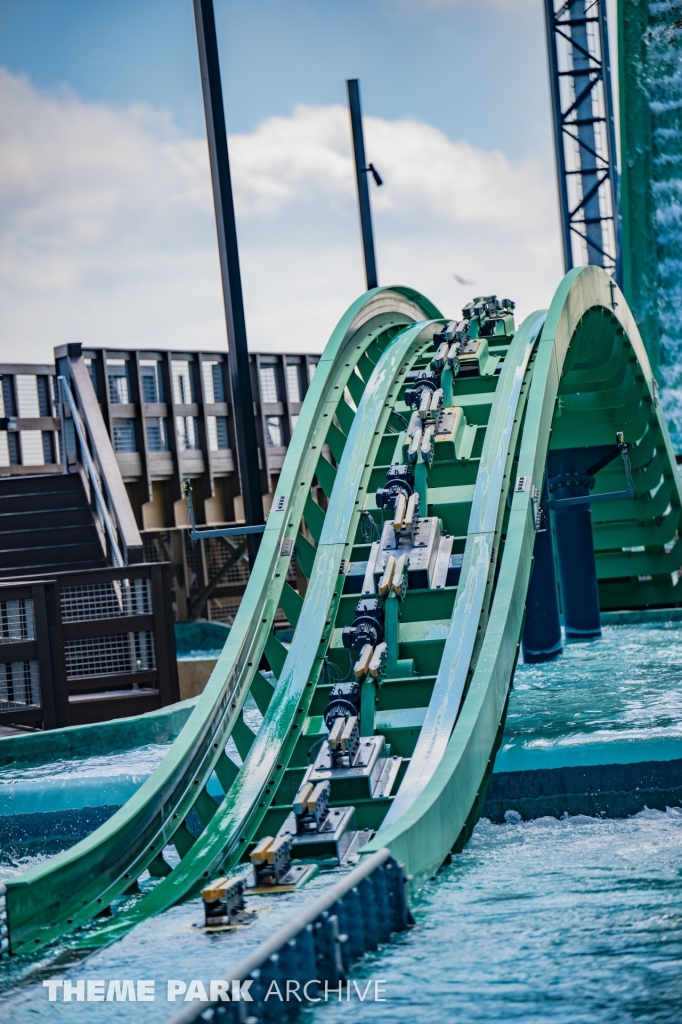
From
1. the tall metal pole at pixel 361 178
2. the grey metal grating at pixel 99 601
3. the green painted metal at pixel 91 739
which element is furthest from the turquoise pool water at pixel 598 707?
the tall metal pole at pixel 361 178

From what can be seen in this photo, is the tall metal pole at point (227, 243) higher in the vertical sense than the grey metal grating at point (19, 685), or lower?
higher

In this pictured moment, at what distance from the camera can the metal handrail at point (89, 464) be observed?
12031 millimetres

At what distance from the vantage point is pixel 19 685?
9758 millimetres

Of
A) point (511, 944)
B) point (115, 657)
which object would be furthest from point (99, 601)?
point (511, 944)

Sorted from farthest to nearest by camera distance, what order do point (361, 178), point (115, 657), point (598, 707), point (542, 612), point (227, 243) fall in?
point (361, 178) < point (542, 612) < point (115, 657) < point (227, 243) < point (598, 707)

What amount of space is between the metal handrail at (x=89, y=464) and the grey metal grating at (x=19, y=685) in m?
2.02

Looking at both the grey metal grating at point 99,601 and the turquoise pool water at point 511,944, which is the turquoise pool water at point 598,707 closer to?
the turquoise pool water at point 511,944

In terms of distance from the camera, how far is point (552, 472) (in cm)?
1322

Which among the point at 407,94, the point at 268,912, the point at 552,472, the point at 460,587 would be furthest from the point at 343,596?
the point at 407,94

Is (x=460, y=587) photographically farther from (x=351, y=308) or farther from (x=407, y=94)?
(x=407, y=94)

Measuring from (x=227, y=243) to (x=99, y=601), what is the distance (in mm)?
3197

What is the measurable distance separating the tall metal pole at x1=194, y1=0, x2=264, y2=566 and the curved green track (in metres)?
0.78

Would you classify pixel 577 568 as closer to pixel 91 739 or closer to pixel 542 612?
pixel 542 612

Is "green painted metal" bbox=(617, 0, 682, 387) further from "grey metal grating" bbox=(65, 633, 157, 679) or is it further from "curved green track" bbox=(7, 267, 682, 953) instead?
"grey metal grating" bbox=(65, 633, 157, 679)
